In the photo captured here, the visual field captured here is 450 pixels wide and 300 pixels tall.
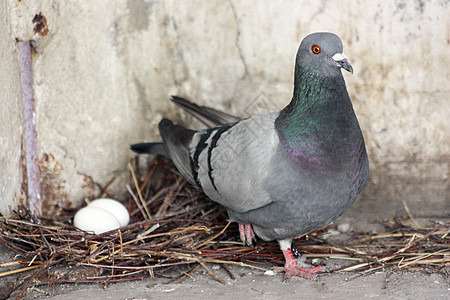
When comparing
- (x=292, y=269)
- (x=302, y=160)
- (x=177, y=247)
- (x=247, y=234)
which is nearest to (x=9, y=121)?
(x=177, y=247)

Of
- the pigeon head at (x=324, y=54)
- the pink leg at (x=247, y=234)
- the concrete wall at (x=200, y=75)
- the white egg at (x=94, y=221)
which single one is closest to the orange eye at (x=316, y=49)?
the pigeon head at (x=324, y=54)

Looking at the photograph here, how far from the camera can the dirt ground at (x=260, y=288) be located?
2795 mm

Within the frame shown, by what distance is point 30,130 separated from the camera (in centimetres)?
359

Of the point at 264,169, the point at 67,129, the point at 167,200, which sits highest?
the point at 67,129

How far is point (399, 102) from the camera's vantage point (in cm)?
357

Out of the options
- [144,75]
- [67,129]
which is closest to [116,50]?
[144,75]

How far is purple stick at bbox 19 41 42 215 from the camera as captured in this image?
3471 mm

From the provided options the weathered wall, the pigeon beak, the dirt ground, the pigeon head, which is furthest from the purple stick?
the pigeon beak

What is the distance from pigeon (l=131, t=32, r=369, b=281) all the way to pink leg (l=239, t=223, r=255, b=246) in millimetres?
189

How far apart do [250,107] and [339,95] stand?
38.2 inches

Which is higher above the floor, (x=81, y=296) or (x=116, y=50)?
(x=116, y=50)

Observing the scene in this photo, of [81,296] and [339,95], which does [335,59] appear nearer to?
[339,95]

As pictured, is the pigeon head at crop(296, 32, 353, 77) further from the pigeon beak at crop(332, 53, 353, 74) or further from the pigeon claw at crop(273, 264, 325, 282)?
the pigeon claw at crop(273, 264, 325, 282)

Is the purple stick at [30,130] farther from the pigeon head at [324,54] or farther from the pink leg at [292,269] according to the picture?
the pigeon head at [324,54]
